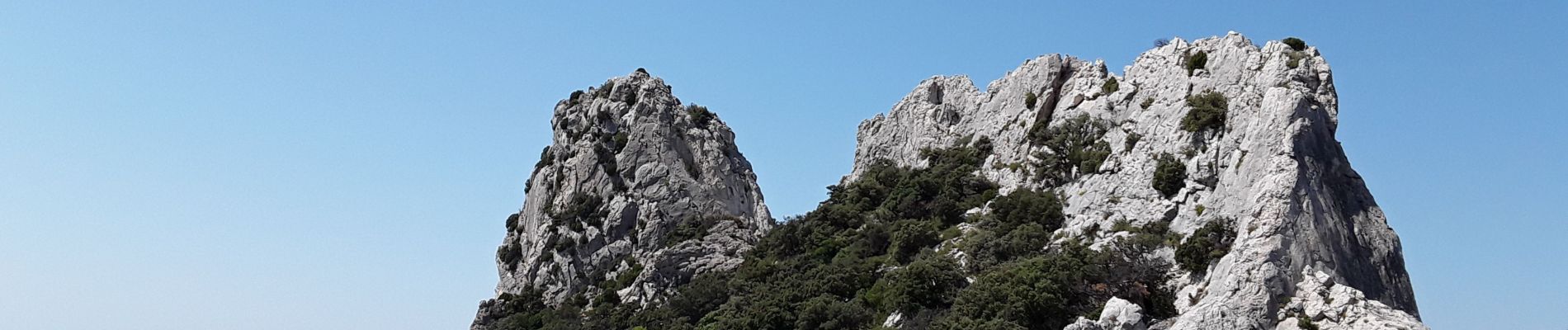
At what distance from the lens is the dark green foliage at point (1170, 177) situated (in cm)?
5381

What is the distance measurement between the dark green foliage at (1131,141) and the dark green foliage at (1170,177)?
14.2 ft

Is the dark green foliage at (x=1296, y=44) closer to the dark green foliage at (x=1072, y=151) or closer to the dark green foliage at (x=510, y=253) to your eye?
the dark green foliage at (x=1072, y=151)

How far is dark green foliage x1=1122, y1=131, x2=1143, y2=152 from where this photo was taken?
194 ft

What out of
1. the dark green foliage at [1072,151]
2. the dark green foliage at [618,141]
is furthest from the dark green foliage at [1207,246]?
the dark green foliage at [618,141]

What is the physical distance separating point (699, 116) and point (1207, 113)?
35.3 m

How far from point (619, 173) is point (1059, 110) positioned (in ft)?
78.8

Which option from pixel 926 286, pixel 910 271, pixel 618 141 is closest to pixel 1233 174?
A: pixel 926 286

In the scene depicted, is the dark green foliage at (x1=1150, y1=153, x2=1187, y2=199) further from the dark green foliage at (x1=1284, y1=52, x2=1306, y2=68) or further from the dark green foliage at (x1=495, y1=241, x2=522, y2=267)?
the dark green foliage at (x1=495, y1=241, x2=522, y2=267)

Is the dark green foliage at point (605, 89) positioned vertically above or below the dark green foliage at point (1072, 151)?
above

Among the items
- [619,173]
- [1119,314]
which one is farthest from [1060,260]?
[619,173]

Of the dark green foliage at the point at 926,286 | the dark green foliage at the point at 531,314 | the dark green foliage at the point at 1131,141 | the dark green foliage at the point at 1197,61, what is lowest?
the dark green foliage at the point at 926,286

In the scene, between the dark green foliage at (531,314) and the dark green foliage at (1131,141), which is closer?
the dark green foliage at (1131,141)

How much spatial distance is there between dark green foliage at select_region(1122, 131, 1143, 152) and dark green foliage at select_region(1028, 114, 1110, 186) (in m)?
0.91

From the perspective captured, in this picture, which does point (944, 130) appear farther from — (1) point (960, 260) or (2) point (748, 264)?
(1) point (960, 260)
